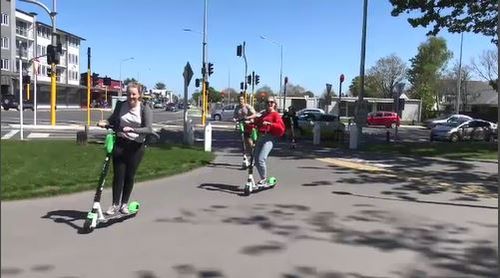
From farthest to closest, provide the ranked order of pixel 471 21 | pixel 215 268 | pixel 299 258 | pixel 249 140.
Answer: pixel 471 21 → pixel 249 140 → pixel 299 258 → pixel 215 268

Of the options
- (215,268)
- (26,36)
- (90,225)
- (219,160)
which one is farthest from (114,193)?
(26,36)

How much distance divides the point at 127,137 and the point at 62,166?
557 centimetres

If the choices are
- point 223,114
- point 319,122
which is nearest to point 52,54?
point 319,122

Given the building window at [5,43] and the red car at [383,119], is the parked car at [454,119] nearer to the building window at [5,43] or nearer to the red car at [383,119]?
the red car at [383,119]

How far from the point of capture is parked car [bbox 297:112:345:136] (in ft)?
97.6

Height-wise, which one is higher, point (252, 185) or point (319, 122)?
point (319, 122)

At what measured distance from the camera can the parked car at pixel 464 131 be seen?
3409 cm

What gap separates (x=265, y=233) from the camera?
23.7 feet

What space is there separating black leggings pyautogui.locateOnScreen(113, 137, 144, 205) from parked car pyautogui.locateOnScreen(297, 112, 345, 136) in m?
21.3

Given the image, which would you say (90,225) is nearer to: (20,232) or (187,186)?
(20,232)

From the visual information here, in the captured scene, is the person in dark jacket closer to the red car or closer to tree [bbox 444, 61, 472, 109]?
the red car

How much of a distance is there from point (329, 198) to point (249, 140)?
3782mm

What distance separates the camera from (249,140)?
1353 cm

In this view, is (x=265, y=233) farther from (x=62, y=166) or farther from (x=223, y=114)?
(x=223, y=114)
